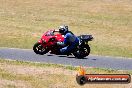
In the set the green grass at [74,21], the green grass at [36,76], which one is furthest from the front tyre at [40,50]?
the green grass at [74,21]

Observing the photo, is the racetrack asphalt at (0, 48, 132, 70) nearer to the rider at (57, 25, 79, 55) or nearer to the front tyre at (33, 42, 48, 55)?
the front tyre at (33, 42, 48, 55)

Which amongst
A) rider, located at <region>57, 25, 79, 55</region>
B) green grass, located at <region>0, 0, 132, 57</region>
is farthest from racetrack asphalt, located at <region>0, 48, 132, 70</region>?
green grass, located at <region>0, 0, 132, 57</region>

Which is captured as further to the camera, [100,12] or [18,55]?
[100,12]

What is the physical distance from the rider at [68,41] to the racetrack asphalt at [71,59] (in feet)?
1.38

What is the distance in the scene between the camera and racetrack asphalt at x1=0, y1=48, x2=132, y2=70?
25.2 metres

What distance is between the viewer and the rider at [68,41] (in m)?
27.3

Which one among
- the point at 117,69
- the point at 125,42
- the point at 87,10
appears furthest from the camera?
the point at 87,10

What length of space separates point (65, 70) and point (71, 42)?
4988 mm

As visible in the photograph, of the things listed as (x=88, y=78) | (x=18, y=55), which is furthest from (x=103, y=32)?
(x=88, y=78)

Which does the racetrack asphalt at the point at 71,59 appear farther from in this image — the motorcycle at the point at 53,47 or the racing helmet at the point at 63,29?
the racing helmet at the point at 63,29

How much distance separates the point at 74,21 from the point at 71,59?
2147 cm

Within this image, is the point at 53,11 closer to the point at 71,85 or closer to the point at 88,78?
the point at 71,85

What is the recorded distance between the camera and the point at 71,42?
2739 cm

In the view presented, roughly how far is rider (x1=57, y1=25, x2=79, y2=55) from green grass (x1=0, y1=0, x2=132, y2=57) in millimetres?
4153
